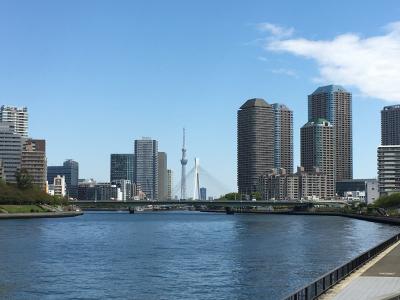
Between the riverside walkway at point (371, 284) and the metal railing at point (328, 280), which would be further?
the riverside walkway at point (371, 284)

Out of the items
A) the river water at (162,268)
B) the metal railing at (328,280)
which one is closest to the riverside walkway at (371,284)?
the metal railing at (328,280)

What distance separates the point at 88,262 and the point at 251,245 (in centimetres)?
3222

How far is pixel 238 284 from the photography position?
52219 millimetres

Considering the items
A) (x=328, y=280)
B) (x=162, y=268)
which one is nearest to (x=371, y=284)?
(x=328, y=280)

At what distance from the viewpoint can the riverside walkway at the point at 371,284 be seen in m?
34.9

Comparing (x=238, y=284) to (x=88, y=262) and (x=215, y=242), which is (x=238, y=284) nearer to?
(x=88, y=262)

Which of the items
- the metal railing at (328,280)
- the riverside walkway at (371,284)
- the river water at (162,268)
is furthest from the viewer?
the river water at (162,268)

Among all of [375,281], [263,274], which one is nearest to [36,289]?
[263,274]

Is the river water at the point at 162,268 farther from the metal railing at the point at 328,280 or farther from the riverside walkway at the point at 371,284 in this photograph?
the riverside walkway at the point at 371,284

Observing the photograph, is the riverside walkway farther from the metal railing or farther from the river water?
the river water

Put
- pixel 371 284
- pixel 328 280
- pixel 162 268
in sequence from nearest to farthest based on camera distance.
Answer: pixel 371 284, pixel 328 280, pixel 162 268

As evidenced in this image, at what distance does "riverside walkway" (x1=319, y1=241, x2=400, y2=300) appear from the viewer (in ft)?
115

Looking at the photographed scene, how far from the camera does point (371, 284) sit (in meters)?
39.3

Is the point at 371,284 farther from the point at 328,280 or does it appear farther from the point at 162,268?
the point at 162,268
